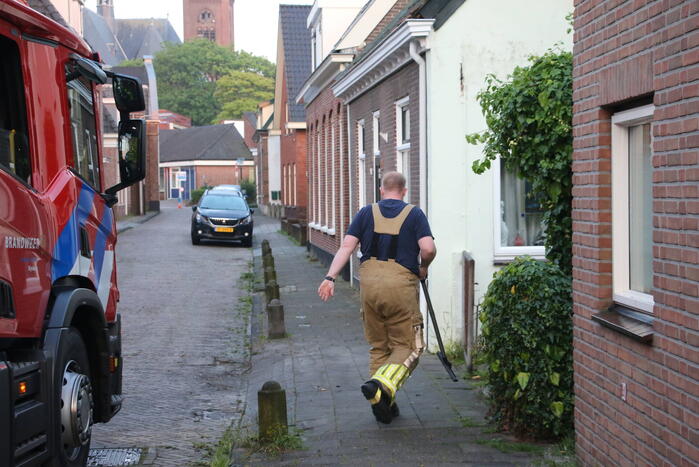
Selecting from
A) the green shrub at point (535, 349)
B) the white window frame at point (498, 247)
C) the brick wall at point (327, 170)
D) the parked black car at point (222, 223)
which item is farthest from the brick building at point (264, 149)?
the green shrub at point (535, 349)

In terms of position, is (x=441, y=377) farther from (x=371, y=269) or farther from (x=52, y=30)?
(x=52, y=30)

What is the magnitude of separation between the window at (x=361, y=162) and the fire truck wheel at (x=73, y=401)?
10940mm

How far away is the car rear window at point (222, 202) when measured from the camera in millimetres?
30641

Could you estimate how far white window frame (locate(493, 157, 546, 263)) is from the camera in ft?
35.5

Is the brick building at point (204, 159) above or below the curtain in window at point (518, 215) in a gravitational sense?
above

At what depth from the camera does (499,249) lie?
10.9 metres

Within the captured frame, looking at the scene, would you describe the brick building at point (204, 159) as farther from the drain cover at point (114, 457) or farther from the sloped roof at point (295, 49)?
the drain cover at point (114, 457)

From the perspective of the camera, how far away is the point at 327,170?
74.3 feet

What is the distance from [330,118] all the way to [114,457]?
620 inches

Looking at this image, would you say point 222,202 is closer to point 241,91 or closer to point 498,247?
point 498,247

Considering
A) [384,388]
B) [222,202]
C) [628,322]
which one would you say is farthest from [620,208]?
[222,202]

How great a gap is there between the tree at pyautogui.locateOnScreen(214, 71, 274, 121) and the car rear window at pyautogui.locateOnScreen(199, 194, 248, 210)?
208ft

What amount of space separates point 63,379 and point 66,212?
3.28ft

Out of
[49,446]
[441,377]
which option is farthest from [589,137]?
[441,377]
